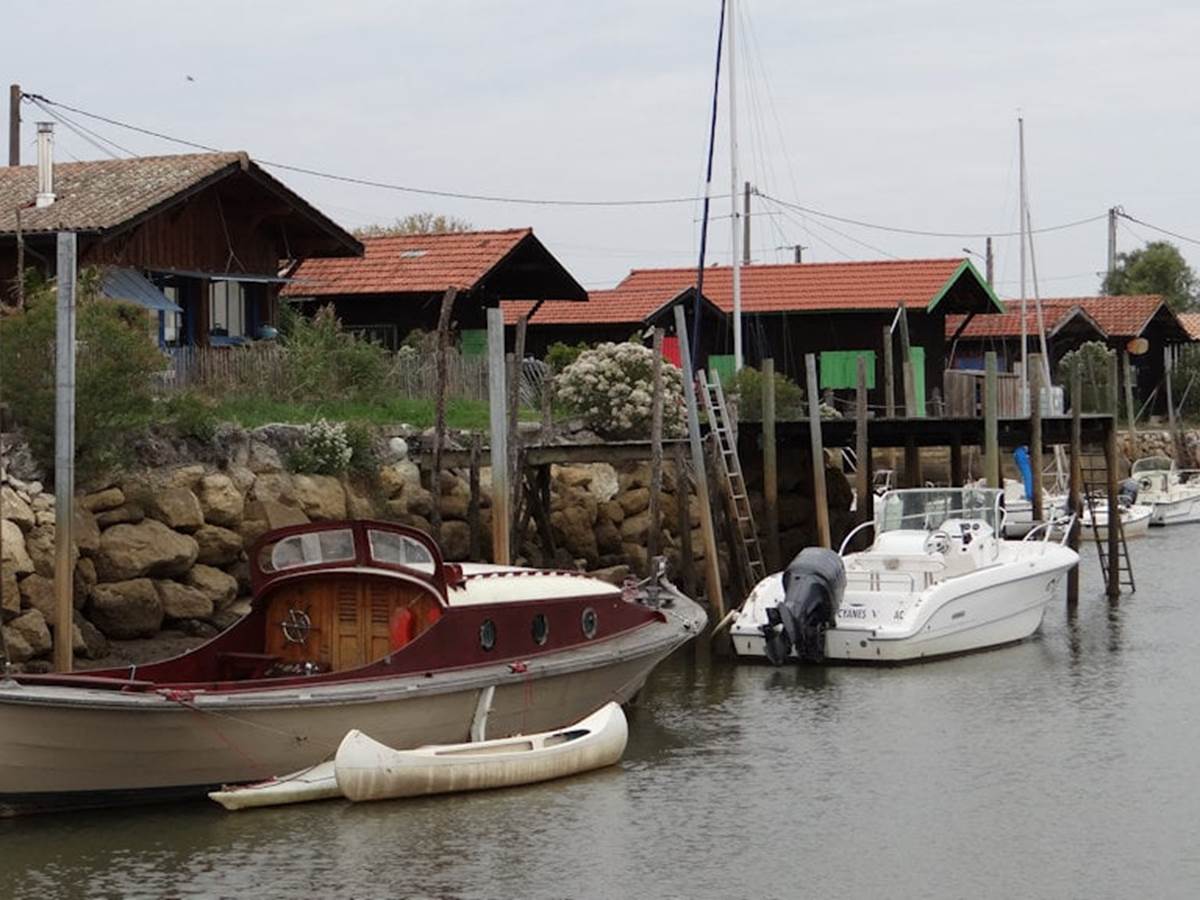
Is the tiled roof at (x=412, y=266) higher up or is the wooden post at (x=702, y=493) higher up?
the tiled roof at (x=412, y=266)

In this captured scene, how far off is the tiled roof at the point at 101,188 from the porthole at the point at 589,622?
10.5 meters

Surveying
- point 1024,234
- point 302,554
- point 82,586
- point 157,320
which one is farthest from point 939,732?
point 1024,234

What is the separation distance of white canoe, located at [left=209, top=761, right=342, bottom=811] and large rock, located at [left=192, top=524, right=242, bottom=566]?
6.44m

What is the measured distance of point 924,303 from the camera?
4688 centimetres

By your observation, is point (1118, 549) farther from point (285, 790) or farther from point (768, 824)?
point (285, 790)

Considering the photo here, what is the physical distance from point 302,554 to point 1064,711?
860cm

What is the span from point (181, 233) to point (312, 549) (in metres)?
13.2

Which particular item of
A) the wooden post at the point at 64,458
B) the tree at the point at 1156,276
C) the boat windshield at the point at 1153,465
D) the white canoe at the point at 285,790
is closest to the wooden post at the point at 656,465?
the wooden post at the point at 64,458

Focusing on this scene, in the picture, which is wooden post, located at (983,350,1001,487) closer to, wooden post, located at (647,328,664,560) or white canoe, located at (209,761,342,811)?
wooden post, located at (647,328,664,560)

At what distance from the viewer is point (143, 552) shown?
22.6m

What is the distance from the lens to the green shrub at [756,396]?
121 feet

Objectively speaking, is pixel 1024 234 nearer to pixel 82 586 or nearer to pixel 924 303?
pixel 924 303

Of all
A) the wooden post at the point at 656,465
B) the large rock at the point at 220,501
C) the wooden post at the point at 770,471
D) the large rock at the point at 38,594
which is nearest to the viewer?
the large rock at the point at 38,594

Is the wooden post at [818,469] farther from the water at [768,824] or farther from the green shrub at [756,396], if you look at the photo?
the water at [768,824]
